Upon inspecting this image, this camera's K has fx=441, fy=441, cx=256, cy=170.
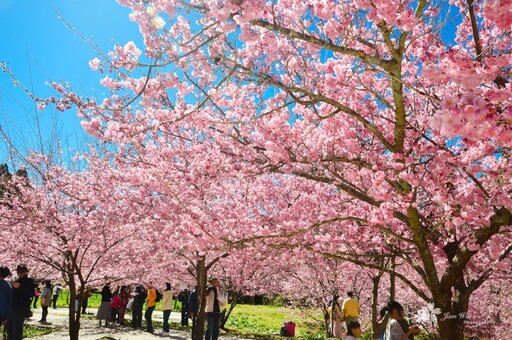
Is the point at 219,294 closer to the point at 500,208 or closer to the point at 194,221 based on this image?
the point at 194,221

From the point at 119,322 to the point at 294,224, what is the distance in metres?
13.6

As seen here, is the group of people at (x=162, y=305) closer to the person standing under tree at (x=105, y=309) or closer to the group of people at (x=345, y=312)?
the person standing under tree at (x=105, y=309)

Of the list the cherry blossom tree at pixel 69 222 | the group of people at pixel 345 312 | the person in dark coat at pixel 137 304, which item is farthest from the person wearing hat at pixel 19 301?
the person in dark coat at pixel 137 304

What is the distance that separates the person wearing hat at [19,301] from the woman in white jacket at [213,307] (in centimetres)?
370

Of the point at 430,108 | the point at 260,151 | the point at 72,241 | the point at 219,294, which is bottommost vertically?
the point at 219,294

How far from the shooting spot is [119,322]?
59.9ft

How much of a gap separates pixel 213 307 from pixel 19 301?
3.96m

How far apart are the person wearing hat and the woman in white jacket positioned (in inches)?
146

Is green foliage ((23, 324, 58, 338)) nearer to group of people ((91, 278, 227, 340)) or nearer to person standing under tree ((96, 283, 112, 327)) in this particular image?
person standing under tree ((96, 283, 112, 327))

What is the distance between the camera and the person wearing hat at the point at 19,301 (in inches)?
321

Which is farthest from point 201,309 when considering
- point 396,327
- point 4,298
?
point 396,327

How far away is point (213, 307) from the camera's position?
10.0m

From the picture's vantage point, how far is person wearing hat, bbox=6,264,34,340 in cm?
816

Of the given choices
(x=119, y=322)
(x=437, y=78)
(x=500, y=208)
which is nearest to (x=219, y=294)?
(x=500, y=208)
